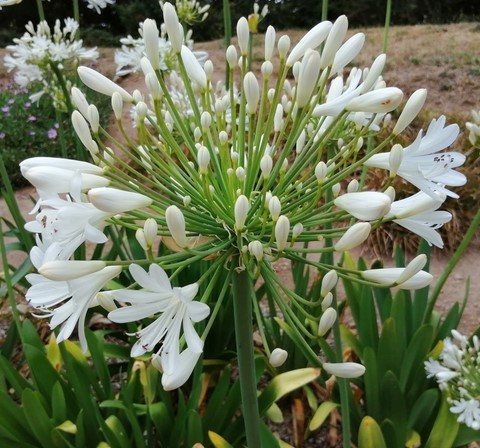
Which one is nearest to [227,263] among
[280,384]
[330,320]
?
[330,320]

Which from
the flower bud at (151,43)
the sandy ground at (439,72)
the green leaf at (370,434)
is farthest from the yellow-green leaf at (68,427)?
the sandy ground at (439,72)

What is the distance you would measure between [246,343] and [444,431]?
56.8 inches

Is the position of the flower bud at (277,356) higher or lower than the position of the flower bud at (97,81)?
lower

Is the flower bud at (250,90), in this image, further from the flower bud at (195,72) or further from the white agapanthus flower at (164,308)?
the white agapanthus flower at (164,308)

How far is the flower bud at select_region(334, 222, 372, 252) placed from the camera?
3.45 ft

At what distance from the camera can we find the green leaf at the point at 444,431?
7.41 ft

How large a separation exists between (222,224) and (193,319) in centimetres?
26

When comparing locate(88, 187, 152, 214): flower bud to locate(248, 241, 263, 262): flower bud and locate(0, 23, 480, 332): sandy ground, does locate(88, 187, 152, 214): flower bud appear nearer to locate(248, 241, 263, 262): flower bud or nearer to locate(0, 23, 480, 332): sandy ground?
locate(248, 241, 263, 262): flower bud

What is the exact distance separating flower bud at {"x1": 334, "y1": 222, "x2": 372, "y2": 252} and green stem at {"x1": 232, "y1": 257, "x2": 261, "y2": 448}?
21 centimetres

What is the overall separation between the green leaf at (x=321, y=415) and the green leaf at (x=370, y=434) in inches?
20.0

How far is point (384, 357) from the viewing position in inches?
99.0

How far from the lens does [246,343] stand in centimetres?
123

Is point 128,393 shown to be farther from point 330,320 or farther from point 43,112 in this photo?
point 43,112

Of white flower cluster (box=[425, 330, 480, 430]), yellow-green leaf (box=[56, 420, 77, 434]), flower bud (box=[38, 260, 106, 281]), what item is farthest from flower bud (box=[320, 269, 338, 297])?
yellow-green leaf (box=[56, 420, 77, 434])
